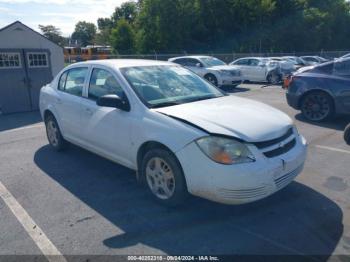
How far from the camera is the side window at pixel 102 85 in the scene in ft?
14.5

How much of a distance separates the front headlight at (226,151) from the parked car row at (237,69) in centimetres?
1092

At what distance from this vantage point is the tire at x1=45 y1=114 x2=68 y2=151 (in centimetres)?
581

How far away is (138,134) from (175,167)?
650 millimetres

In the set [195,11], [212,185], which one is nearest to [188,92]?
[212,185]

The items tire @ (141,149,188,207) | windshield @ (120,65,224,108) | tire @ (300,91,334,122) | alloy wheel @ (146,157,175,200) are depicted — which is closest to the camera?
tire @ (141,149,188,207)

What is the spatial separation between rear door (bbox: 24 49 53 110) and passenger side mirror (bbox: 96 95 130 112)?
26.3 feet

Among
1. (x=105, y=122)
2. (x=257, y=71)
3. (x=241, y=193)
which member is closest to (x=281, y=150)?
(x=241, y=193)

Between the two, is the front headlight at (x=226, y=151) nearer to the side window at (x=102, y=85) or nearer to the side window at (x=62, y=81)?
the side window at (x=102, y=85)

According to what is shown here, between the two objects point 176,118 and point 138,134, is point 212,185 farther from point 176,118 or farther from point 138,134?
point 138,134

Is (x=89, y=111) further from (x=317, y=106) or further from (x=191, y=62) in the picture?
(x=191, y=62)

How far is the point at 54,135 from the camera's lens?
5.98 meters

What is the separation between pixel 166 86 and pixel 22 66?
810cm

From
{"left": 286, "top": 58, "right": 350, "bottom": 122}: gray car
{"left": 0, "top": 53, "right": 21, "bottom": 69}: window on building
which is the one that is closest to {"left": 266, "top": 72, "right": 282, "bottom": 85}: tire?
{"left": 286, "top": 58, "right": 350, "bottom": 122}: gray car

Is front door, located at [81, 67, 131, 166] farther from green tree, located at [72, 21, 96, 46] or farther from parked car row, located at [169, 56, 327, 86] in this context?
green tree, located at [72, 21, 96, 46]
